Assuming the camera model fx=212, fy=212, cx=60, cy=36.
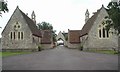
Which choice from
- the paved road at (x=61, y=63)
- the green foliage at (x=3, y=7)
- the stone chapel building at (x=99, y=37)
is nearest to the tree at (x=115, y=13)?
the paved road at (x=61, y=63)

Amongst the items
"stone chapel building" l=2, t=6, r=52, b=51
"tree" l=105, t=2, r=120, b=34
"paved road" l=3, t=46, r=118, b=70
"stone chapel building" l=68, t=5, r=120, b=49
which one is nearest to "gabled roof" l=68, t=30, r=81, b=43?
"stone chapel building" l=68, t=5, r=120, b=49

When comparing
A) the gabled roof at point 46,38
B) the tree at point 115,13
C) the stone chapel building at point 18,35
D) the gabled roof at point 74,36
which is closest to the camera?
the tree at point 115,13

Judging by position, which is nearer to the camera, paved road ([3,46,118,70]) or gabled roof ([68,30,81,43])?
paved road ([3,46,118,70])

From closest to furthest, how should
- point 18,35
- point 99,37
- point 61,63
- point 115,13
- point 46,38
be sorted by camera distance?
point 115,13, point 61,63, point 99,37, point 18,35, point 46,38

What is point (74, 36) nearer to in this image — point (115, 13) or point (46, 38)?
point (46, 38)

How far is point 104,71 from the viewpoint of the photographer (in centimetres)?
1351

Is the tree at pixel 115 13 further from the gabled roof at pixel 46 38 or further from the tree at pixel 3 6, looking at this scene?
the gabled roof at pixel 46 38

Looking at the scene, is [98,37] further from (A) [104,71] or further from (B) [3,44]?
(A) [104,71]

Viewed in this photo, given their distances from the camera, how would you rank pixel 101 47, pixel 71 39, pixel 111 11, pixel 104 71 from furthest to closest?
pixel 71 39 → pixel 101 47 → pixel 111 11 → pixel 104 71

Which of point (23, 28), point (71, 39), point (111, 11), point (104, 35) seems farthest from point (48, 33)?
point (111, 11)

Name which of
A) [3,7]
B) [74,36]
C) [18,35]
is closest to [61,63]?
[3,7]

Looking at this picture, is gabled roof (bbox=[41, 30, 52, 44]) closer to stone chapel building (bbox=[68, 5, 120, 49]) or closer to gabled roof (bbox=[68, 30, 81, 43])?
gabled roof (bbox=[68, 30, 81, 43])

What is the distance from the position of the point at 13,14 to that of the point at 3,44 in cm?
770

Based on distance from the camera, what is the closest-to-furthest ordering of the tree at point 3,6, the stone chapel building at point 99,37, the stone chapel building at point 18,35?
the tree at point 3,6 → the stone chapel building at point 99,37 → the stone chapel building at point 18,35
